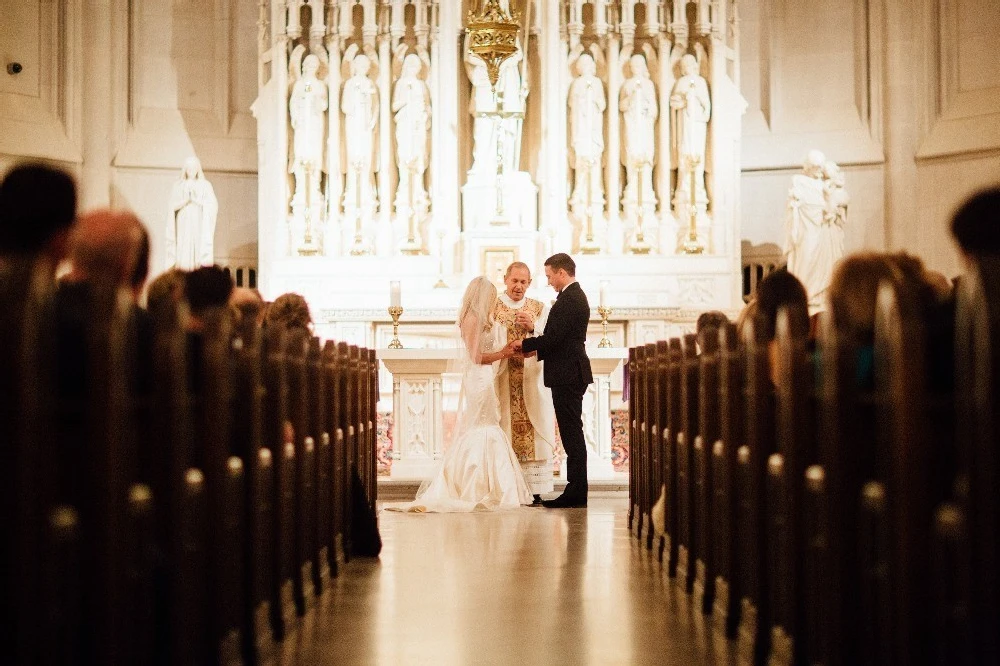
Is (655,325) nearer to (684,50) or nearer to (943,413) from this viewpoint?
(684,50)

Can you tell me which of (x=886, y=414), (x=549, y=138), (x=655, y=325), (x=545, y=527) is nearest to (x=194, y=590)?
(x=886, y=414)

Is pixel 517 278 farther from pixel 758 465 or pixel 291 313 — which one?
pixel 758 465

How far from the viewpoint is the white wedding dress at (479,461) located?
8.77 metres

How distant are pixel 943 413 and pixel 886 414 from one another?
0.14 metres

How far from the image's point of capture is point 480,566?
5.80m

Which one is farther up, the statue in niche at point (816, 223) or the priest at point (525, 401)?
the statue in niche at point (816, 223)

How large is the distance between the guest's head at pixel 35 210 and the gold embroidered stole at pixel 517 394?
635 centimetres

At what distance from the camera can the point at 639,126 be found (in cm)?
1330

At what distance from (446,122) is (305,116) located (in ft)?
4.84

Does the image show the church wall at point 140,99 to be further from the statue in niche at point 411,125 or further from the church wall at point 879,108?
the church wall at point 879,108

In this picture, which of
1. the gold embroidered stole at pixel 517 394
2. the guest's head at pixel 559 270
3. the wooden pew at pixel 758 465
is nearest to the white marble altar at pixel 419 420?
the gold embroidered stole at pixel 517 394

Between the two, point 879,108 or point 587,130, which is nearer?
point 587,130

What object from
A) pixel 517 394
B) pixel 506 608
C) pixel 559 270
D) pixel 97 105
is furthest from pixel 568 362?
pixel 97 105

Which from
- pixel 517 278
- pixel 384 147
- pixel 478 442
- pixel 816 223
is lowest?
pixel 478 442
